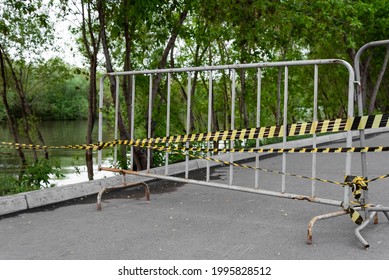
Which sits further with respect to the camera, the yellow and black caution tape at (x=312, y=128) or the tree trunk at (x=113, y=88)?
the tree trunk at (x=113, y=88)

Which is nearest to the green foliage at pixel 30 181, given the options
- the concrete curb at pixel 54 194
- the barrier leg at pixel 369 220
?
the concrete curb at pixel 54 194

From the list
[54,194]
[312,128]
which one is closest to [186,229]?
[312,128]

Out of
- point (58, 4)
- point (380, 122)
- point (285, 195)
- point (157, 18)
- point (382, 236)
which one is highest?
point (58, 4)

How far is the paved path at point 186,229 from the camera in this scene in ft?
15.3

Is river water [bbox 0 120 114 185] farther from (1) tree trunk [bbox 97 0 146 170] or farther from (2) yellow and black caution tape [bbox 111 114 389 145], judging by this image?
(2) yellow and black caution tape [bbox 111 114 389 145]

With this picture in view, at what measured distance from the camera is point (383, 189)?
777cm

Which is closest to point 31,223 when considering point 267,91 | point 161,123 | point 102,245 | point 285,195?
point 102,245

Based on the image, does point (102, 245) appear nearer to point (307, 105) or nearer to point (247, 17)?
point (247, 17)

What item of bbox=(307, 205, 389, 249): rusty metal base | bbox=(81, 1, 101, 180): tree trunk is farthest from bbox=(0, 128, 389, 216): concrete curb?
bbox=(81, 1, 101, 180): tree trunk

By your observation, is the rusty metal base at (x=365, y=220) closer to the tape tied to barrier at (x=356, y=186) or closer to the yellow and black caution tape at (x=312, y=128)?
the tape tied to barrier at (x=356, y=186)

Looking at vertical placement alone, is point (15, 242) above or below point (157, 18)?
below

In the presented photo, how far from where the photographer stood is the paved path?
4672 millimetres

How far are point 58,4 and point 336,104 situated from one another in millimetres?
17901

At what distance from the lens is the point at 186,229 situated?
5.48m
